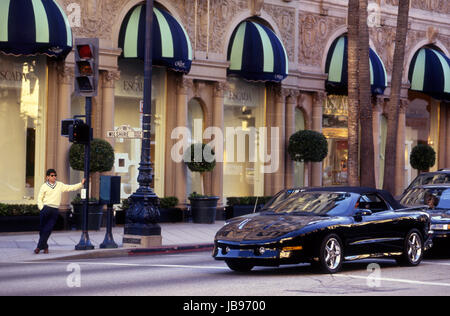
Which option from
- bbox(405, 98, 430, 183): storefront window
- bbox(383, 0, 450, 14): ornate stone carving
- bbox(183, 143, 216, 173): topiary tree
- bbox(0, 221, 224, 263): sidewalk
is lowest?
bbox(0, 221, 224, 263): sidewalk

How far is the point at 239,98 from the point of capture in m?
35.0

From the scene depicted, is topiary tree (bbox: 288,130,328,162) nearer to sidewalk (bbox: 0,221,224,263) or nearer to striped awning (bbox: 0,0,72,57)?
sidewalk (bbox: 0,221,224,263)

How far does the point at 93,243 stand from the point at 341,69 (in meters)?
17.3

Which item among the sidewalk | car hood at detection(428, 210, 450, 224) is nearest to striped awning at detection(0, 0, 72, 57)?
the sidewalk

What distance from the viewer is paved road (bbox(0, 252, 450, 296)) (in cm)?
1306

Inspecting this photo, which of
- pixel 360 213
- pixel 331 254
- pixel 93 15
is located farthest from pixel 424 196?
pixel 93 15

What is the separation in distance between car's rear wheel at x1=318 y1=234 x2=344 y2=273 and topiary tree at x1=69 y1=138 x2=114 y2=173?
43.0ft

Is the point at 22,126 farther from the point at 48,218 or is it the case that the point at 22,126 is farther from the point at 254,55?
the point at 254,55

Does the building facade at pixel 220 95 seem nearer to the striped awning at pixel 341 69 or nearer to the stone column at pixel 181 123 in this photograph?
the stone column at pixel 181 123

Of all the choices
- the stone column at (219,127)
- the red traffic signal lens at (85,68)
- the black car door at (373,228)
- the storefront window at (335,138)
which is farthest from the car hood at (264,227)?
the storefront window at (335,138)

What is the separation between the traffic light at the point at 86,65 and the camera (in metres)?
21.0

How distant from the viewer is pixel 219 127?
33281mm
